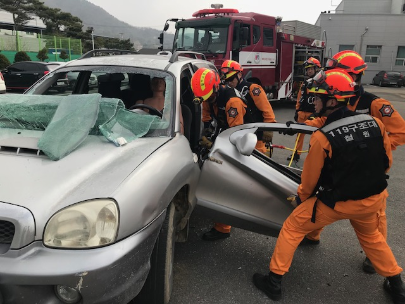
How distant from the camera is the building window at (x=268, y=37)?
10172 millimetres

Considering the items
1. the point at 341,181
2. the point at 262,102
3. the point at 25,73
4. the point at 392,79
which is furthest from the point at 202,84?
the point at 392,79

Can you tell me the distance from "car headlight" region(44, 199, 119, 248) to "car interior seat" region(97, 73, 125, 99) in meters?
2.22

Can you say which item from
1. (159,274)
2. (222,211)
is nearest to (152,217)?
(159,274)

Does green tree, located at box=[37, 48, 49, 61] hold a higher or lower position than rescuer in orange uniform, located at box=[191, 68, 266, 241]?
higher

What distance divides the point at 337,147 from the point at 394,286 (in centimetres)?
117

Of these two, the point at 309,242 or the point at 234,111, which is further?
the point at 234,111

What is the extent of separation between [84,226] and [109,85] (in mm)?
2408

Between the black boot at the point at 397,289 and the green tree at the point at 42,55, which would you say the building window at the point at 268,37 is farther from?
the green tree at the point at 42,55

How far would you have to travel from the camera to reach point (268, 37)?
408 inches

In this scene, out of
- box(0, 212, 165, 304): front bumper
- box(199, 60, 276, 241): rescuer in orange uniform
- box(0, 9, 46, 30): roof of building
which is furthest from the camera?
box(0, 9, 46, 30): roof of building

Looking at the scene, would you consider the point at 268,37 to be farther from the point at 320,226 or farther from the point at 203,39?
the point at 320,226

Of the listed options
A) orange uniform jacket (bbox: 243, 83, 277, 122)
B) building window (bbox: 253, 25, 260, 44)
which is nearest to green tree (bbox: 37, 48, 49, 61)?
building window (bbox: 253, 25, 260, 44)

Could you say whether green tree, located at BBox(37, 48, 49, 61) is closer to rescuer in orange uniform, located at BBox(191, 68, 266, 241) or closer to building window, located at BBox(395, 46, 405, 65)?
rescuer in orange uniform, located at BBox(191, 68, 266, 241)

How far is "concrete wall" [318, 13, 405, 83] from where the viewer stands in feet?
102
